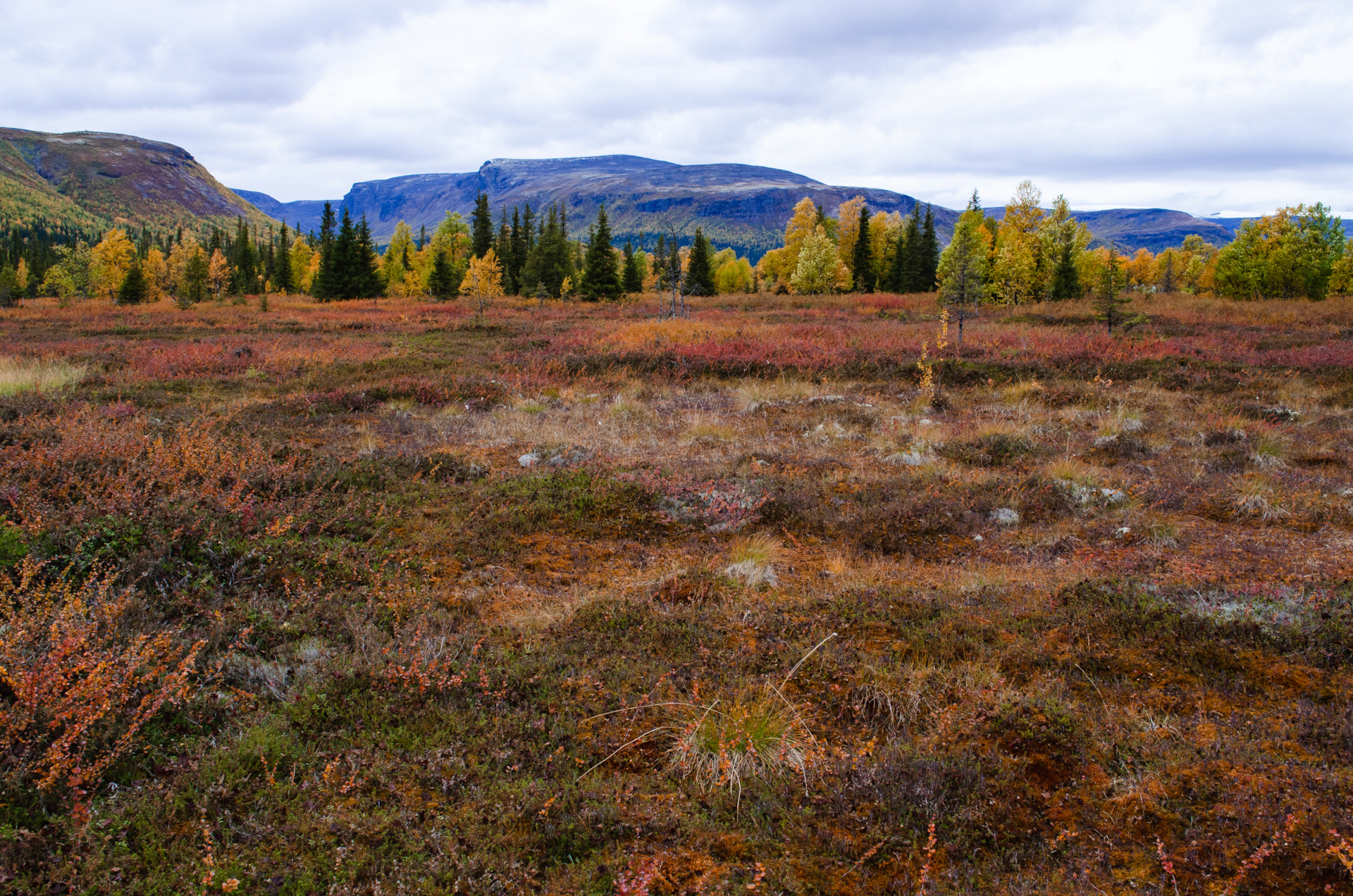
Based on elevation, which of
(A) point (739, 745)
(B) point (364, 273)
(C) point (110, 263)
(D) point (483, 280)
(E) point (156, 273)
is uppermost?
(C) point (110, 263)

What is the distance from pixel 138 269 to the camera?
178 ft

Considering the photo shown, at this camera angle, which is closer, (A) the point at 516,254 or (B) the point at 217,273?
(B) the point at 217,273

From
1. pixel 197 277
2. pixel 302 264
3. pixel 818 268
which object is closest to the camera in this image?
pixel 818 268

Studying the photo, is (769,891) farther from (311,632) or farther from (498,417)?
(498,417)

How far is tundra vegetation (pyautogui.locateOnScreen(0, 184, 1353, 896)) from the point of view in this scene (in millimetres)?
2836

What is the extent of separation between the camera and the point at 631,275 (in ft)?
195

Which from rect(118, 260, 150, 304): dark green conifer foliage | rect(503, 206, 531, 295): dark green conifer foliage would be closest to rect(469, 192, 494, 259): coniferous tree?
rect(503, 206, 531, 295): dark green conifer foliage

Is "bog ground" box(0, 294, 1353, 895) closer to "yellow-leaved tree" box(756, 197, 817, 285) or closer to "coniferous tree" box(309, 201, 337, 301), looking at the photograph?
"coniferous tree" box(309, 201, 337, 301)

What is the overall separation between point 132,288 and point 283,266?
1442 cm

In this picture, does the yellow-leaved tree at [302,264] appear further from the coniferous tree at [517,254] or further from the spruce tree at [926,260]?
the spruce tree at [926,260]

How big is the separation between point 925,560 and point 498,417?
8.37 metres

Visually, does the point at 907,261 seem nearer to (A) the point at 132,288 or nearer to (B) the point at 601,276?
(B) the point at 601,276

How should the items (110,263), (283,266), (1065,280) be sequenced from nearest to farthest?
(1065,280)
(110,263)
(283,266)

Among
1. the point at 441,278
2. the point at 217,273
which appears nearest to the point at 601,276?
the point at 441,278
